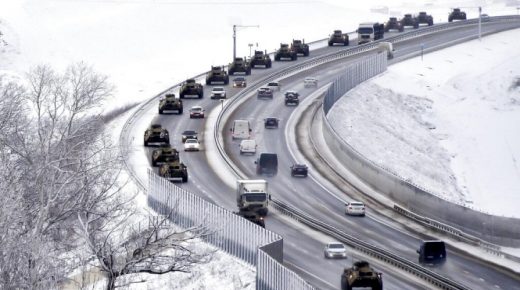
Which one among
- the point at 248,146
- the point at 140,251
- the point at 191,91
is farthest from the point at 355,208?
the point at 191,91

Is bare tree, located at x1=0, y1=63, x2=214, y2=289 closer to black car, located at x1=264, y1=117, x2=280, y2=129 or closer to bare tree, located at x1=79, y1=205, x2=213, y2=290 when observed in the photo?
bare tree, located at x1=79, y1=205, x2=213, y2=290

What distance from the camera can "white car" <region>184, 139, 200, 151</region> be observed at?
9881 centimetres

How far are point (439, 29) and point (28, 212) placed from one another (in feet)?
399

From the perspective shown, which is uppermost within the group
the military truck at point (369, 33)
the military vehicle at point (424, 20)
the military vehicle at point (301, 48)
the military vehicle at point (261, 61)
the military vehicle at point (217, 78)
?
the military vehicle at point (424, 20)

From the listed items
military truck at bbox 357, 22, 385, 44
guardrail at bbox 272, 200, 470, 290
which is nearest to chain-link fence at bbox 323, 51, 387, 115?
military truck at bbox 357, 22, 385, 44

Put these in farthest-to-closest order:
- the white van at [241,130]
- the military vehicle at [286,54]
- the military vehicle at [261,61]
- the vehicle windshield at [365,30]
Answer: the vehicle windshield at [365,30] < the military vehicle at [286,54] < the military vehicle at [261,61] < the white van at [241,130]

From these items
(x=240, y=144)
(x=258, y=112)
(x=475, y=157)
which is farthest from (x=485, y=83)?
(x=240, y=144)

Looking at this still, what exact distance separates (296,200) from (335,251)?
1725 cm

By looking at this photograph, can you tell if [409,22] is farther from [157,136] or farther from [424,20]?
[157,136]

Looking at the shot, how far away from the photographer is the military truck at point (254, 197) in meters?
77.8

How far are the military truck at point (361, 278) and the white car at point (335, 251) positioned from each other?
284 inches

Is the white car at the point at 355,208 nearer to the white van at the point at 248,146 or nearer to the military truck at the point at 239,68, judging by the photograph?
the white van at the point at 248,146

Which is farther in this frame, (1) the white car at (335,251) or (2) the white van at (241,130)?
(2) the white van at (241,130)

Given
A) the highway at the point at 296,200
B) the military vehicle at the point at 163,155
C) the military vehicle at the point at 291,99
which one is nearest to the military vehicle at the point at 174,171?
the highway at the point at 296,200
